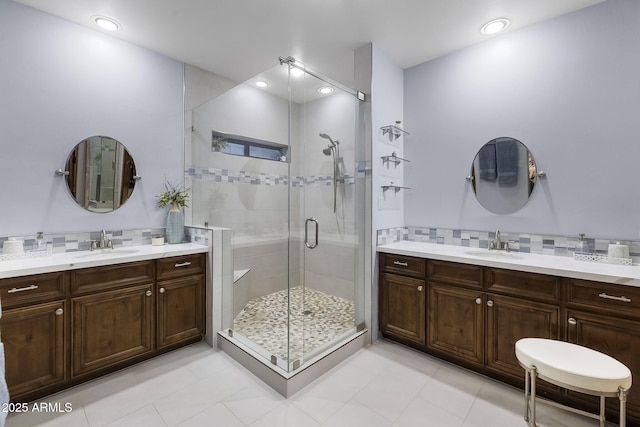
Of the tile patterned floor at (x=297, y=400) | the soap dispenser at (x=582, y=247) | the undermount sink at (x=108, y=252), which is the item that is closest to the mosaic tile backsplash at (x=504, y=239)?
the soap dispenser at (x=582, y=247)

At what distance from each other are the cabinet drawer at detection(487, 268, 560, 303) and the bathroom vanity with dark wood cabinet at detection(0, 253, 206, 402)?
2.35 m

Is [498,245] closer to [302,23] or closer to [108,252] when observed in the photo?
[302,23]

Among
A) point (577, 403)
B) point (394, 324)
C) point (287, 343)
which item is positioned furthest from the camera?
point (394, 324)

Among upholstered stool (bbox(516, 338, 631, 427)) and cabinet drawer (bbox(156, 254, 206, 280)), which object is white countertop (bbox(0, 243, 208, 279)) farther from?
upholstered stool (bbox(516, 338, 631, 427))

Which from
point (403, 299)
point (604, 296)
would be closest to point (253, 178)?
point (403, 299)

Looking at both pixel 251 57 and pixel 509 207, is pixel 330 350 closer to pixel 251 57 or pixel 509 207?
pixel 509 207

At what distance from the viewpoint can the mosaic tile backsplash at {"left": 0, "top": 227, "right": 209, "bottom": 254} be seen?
2158 mm

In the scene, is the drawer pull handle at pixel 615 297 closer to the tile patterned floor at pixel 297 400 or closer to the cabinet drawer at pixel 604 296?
the cabinet drawer at pixel 604 296

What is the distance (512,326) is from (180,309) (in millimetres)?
2532

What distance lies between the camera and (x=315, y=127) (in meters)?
2.36

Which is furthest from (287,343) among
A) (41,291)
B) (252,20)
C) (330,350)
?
(252,20)

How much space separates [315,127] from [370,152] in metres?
0.57

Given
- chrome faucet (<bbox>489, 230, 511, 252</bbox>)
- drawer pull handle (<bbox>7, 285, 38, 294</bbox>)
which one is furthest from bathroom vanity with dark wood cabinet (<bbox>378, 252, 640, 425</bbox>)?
drawer pull handle (<bbox>7, 285, 38, 294</bbox>)

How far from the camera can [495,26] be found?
7.57 feet
